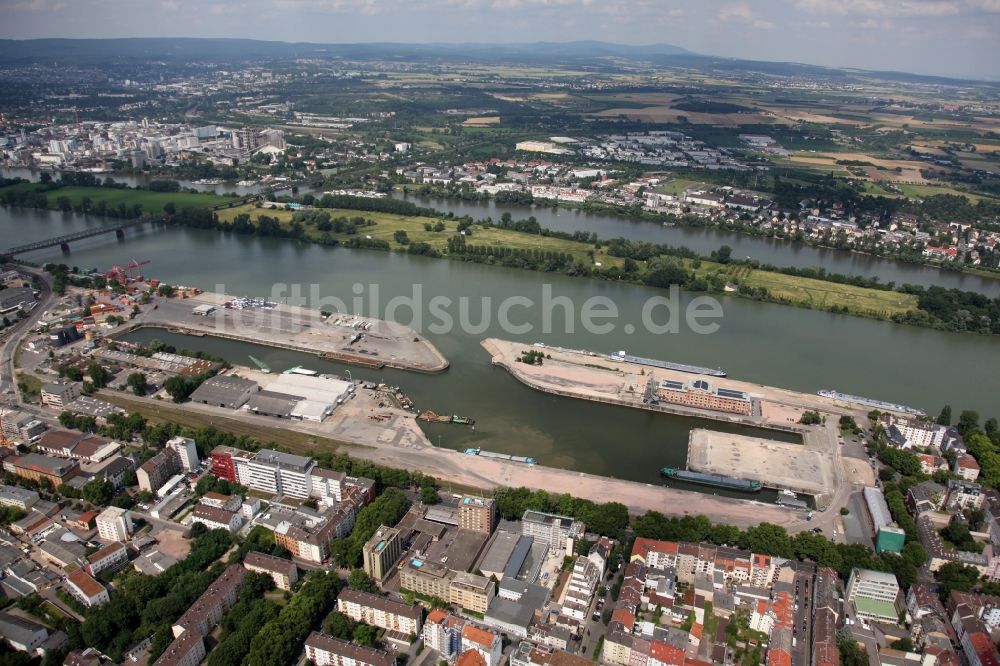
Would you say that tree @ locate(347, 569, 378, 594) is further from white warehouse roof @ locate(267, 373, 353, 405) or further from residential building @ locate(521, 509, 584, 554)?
white warehouse roof @ locate(267, 373, 353, 405)

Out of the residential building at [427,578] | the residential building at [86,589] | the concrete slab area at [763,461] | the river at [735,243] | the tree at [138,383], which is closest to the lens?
the residential building at [86,589]

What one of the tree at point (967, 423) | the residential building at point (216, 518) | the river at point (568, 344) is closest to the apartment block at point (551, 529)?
the river at point (568, 344)

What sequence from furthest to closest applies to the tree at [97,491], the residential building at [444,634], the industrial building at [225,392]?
the industrial building at [225,392], the tree at [97,491], the residential building at [444,634]

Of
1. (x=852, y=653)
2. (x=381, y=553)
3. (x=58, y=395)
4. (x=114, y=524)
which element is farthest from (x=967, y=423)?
(x=58, y=395)

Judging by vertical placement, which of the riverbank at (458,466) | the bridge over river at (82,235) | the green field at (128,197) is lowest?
the riverbank at (458,466)

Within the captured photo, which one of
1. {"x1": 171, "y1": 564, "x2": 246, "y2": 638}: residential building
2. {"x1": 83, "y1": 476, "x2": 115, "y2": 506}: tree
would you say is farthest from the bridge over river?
{"x1": 171, "y1": 564, "x2": 246, "y2": 638}: residential building

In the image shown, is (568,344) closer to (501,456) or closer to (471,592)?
(501,456)

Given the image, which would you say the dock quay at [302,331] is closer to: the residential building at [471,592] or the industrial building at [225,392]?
the industrial building at [225,392]
